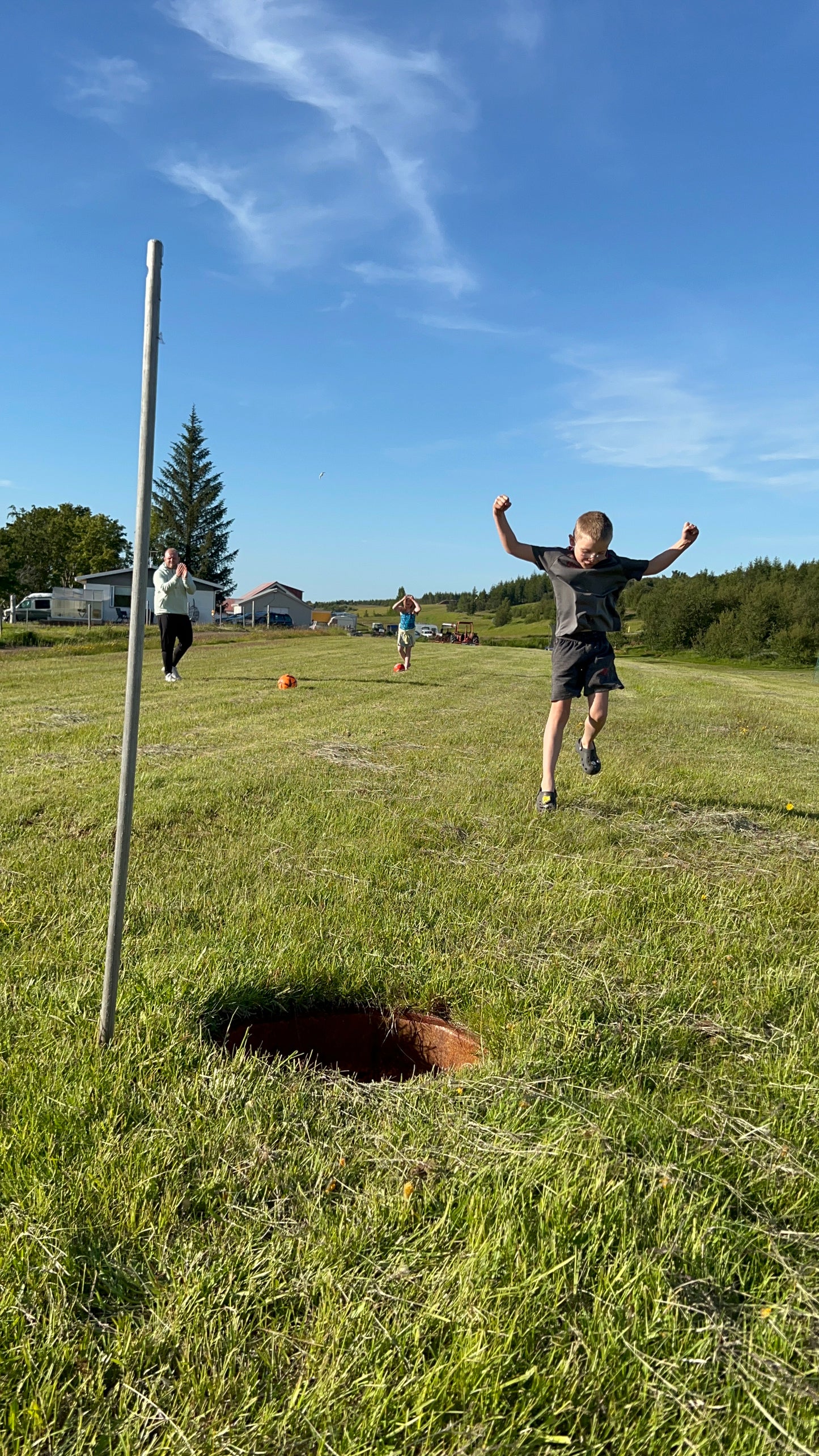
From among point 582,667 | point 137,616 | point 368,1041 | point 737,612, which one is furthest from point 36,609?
point 737,612

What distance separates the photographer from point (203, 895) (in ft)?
11.7

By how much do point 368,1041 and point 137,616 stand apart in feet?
5.32

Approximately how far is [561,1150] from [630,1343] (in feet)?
1.52

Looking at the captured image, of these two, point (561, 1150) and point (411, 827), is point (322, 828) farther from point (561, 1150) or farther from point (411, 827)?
point (561, 1150)

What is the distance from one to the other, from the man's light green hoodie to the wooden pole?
10.7m

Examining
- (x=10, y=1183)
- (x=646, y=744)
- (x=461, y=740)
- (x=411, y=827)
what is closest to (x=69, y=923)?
(x=10, y=1183)

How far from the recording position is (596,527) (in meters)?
5.41

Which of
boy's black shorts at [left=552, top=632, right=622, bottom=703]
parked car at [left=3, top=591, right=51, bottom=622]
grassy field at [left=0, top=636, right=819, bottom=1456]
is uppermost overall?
parked car at [left=3, top=591, right=51, bottom=622]

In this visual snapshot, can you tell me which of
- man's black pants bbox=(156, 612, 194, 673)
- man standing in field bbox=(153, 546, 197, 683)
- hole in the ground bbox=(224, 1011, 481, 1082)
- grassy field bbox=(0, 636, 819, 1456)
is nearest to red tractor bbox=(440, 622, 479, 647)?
man's black pants bbox=(156, 612, 194, 673)

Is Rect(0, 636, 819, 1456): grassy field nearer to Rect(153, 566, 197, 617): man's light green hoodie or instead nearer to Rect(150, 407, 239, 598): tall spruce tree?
Rect(153, 566, 197, 617): man's light green hoodie

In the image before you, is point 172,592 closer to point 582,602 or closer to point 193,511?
point 582,602

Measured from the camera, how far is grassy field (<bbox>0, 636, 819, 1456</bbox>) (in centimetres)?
136

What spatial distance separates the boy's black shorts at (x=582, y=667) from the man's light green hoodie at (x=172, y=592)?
8191 mm

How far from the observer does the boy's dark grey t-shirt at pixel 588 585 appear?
559cm
